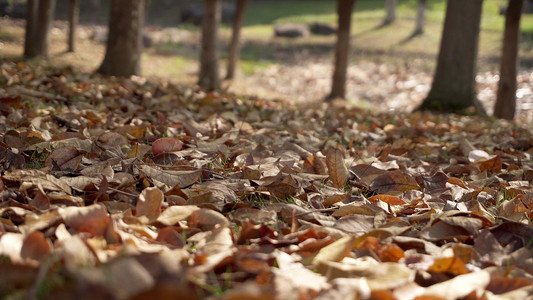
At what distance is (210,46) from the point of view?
9.89 m

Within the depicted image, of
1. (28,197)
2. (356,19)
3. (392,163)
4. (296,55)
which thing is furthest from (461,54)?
(356,19)

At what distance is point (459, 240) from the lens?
1.71 meters

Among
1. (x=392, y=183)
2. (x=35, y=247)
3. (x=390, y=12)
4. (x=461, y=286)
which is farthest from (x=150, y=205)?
(x=390, y=12)

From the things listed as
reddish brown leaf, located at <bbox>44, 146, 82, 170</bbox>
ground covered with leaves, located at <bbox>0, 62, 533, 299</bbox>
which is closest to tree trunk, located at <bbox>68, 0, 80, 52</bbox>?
ground covered with leaves, located at <bbox>0, 62, 533, 299</bbox>

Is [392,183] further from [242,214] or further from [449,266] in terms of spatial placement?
[449,266]

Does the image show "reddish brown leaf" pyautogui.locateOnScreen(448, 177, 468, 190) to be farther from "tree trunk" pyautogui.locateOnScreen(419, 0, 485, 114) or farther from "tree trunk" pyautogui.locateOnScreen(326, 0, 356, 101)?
"tree trunk" pyautogui.locateOnScreen(326, 0, 356, 101)

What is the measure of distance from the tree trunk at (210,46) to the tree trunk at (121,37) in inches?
98.6

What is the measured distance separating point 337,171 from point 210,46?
25.9ft

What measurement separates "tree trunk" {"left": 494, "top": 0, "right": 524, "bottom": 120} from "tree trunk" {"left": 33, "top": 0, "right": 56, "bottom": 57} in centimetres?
832

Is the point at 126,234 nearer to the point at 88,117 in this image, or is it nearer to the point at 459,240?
the point at 459,240

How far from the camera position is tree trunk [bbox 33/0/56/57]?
10.7 metres

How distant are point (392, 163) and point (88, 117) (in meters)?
1.86

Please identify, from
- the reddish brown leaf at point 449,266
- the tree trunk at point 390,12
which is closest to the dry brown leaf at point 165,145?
the reddish brown leaf at point 449,266

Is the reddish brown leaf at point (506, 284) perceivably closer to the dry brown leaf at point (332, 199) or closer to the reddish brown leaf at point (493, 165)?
the dry brown leaf at point (332, 199)
